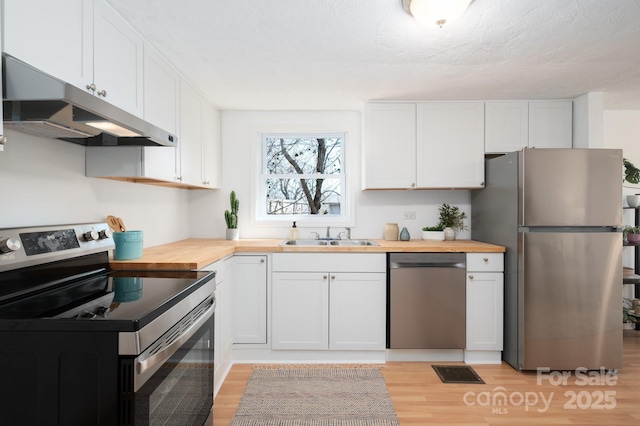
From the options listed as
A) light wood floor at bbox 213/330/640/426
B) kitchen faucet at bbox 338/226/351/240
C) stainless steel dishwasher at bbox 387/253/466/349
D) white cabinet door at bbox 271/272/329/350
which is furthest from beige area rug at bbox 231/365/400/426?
kitchen faucet at bbox 338/226/351/240

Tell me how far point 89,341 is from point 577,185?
3098 millimetres

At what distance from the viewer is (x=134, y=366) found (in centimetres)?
109

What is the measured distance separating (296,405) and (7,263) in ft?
5.70

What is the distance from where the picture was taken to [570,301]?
266 cm

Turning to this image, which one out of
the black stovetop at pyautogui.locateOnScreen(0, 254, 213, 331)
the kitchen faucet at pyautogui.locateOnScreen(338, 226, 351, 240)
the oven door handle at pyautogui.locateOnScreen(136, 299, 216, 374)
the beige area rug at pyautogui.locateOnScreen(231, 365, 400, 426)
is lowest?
the beige area rug at pyautogui.locateOnScreen(231, 365, 400, 426)

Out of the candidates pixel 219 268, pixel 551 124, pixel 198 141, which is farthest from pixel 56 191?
pixel 551 124

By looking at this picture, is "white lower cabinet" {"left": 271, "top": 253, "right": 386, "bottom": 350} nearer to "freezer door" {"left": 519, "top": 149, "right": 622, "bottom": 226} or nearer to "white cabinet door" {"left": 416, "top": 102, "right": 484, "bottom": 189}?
"white cabinet door" {"left": 416, "top": 102, "right": 484, "bottom": 189}

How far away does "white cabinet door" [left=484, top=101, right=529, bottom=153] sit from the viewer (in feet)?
10.6

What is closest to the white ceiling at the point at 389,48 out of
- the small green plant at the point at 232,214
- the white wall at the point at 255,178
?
the white wall at the point at 255,178

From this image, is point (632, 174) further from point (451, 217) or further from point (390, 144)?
point (390, 144)

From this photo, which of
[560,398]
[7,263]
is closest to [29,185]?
[7,263]

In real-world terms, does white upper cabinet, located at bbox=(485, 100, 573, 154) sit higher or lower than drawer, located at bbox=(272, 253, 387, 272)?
higher

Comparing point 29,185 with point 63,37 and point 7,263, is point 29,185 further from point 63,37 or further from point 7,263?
point 63,37

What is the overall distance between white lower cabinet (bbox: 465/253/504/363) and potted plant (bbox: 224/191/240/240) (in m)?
2.10
